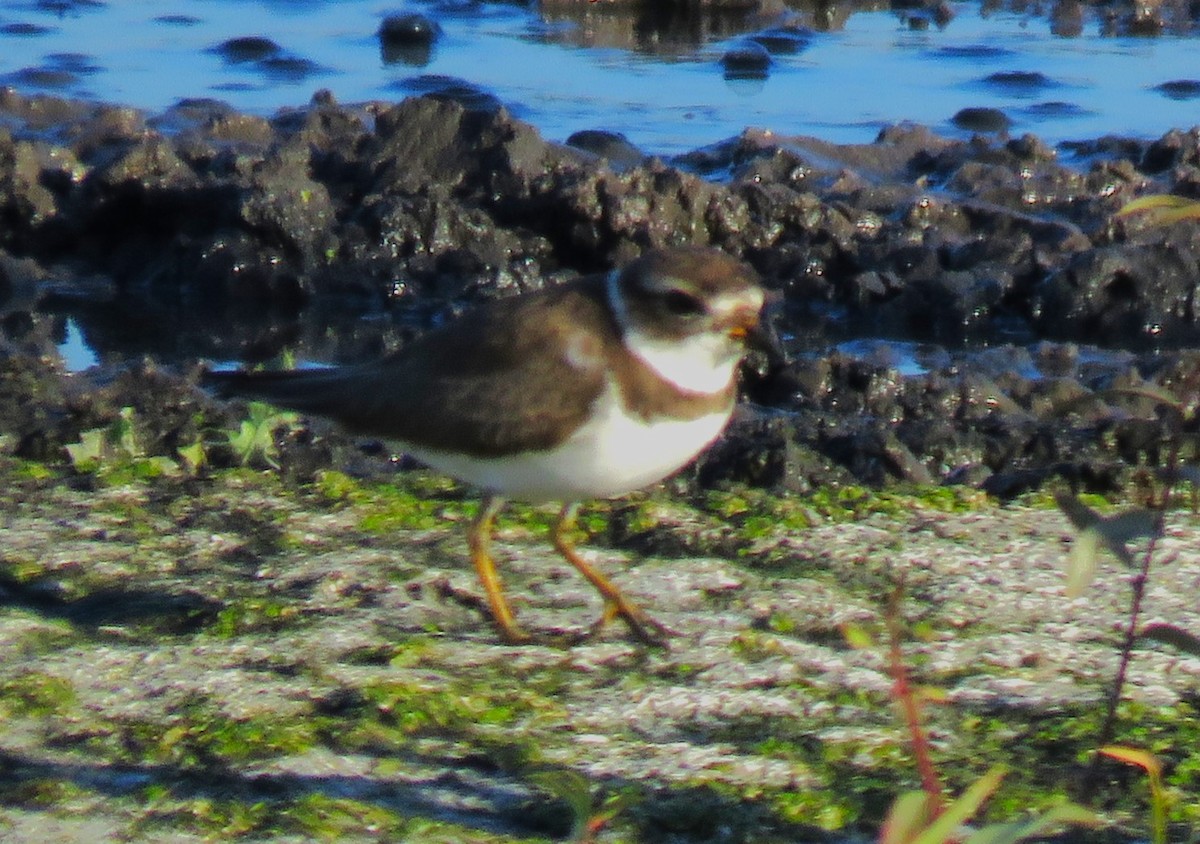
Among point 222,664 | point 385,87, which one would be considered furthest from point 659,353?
point 385,87

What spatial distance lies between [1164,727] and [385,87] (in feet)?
34.0

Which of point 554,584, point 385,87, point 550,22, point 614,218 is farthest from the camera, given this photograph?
point 550,22

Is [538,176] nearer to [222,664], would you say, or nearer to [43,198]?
[43,198]

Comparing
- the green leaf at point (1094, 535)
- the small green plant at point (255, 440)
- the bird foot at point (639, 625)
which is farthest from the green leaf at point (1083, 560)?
the small green plant at point (255, 440)

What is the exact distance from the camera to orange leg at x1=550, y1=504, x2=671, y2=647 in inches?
159

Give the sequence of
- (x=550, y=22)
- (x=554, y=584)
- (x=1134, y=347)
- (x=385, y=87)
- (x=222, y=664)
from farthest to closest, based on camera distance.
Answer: (x=550, y=22), (x=385, y=87), (x=1134, y=347), (x=554, y=584), (x=222, y=664)

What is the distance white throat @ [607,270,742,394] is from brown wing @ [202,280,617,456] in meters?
0.05

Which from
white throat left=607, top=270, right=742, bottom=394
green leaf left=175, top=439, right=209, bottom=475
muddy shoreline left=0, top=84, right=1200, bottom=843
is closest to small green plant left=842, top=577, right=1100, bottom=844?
muddy shoreline left=0, top=84, right=1200, bottom=843

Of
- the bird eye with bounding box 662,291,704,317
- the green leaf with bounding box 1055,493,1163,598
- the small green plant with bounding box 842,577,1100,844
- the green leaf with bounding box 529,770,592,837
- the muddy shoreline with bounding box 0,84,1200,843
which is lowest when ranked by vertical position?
the muddy shoreline with bounding box 0,84,1200,843

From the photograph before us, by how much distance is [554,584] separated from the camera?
4.59 metres

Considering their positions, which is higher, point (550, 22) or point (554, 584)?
point (550, 22)

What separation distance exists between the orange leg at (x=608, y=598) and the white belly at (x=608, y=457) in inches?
7.2

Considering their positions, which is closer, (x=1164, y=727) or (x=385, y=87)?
(x=1164, y=727)

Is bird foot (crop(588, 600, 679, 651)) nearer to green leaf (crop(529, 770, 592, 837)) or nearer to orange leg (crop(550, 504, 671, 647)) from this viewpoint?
orange leg (crop(550, 504, 671, 647))
